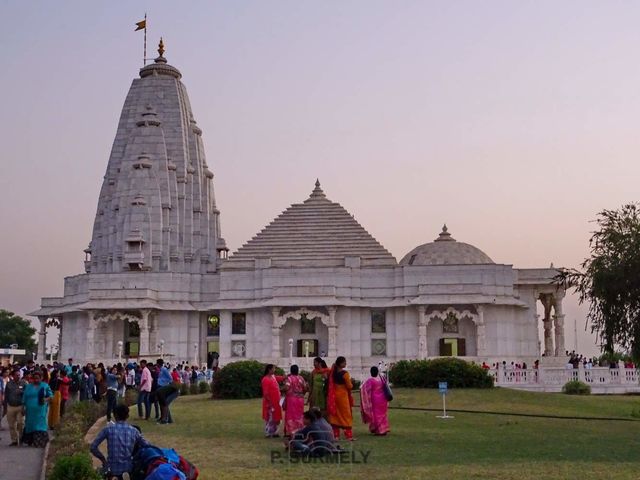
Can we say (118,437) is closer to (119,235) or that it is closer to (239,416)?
(239,416)

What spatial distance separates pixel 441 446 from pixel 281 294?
4060 cm

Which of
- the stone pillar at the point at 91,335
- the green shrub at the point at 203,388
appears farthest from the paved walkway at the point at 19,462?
the stone pillar at the point at 91,335

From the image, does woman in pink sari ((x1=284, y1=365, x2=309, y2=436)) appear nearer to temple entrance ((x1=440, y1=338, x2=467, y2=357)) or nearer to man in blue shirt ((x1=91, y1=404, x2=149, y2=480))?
man in blue shirt ((x1=91, y1=404, x2=149, y2=480))

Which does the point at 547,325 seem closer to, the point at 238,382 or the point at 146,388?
the point at 238,382

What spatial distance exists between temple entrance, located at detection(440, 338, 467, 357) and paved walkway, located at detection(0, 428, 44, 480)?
40515 mm

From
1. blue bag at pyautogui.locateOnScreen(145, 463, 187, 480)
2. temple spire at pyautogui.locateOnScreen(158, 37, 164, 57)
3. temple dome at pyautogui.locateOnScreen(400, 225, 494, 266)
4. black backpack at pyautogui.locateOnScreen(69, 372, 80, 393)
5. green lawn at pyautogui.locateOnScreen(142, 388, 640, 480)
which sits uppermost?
temple spire at pyautogui.locateOnScreen(158, 37, 164, 57)

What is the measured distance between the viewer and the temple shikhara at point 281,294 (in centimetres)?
5538

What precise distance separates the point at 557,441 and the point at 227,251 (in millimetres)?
56081

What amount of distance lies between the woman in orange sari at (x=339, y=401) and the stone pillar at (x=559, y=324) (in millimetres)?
43812

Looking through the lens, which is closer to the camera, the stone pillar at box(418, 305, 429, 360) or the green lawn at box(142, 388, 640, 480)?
the green lawn at box(142, 388, 640, 480)

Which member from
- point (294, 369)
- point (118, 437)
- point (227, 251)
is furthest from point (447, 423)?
point (227, 251)

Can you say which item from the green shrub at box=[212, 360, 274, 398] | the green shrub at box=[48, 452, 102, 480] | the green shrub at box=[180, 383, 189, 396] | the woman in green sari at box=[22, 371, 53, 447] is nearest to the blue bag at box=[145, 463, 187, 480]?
the green shrub at box=[48, 452, 102, 480]

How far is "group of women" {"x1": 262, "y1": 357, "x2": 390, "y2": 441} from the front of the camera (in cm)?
1605

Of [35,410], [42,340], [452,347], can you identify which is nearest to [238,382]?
[35,410]
